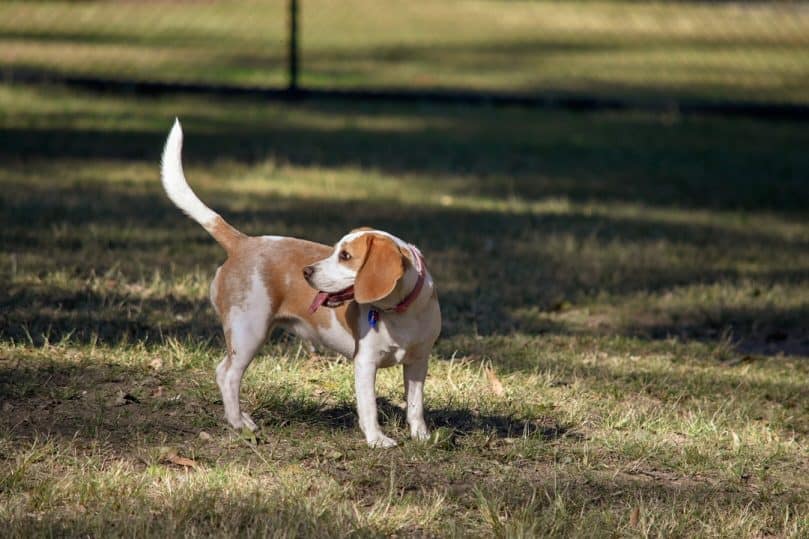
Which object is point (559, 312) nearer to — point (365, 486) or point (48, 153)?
point (365, 486)

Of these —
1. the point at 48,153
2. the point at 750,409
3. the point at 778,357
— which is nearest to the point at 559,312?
the point at 778,357

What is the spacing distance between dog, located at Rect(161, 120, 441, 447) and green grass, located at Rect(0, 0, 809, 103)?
420 inches

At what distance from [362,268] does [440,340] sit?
6.44 ft

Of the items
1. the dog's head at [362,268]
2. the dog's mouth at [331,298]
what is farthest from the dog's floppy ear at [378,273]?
the dog's mouth at [331,298]

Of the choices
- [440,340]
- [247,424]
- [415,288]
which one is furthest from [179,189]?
[440,340]

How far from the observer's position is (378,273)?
428 centimetres

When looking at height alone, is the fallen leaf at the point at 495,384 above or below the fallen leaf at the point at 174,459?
below

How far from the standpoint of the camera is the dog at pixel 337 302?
4.34 meters

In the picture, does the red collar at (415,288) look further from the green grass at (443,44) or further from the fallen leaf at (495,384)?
the green grass at (443,44)

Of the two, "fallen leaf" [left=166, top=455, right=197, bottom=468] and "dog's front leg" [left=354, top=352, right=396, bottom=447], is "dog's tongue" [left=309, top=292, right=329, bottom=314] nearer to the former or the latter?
"dog's front leg" [left=354, top=352, right=396, bottom=447]

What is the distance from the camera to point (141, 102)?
1367 cm

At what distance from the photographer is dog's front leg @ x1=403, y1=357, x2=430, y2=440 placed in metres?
4.69

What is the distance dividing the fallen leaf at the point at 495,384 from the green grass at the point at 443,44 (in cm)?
1018

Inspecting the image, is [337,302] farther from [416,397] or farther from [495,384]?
[495,384]
